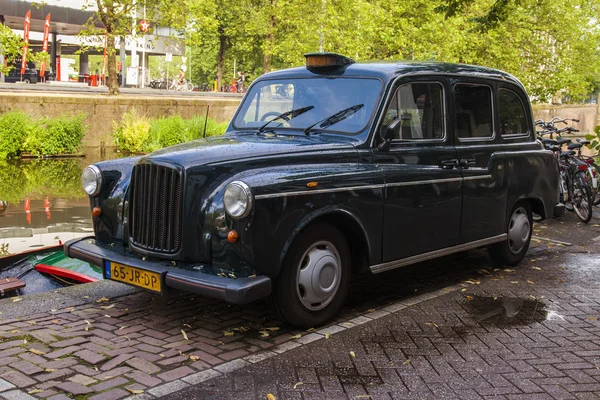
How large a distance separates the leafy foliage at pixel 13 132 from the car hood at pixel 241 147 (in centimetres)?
1283

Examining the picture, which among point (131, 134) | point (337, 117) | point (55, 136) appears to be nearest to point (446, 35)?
point (131, 134)

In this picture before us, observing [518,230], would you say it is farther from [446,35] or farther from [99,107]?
[99,107]

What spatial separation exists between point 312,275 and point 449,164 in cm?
195

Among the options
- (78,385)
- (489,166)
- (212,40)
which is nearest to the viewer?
(78,385)

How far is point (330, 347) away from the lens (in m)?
5.01

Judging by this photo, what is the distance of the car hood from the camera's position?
204 inches

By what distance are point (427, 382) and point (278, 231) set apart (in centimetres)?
139

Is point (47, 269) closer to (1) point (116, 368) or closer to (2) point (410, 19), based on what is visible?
(1) point (116, 368)

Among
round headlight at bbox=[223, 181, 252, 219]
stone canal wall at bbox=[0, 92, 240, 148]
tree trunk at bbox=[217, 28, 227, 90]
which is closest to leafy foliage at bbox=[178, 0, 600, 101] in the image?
stone canal wall at bbox=[0, 92, 240, 148]

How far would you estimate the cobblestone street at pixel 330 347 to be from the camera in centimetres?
430

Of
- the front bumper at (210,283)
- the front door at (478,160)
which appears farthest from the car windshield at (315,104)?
the front bumper at (210,283)

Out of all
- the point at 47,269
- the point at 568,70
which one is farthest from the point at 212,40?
the point at 47,269

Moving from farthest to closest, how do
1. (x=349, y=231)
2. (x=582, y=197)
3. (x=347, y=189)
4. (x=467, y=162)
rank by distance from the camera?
1. (x=582, y=197)
2. (x=467, y=162)
3. (x=349, y=231)
4. (x=347, y=189)

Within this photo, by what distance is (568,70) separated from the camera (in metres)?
25.4
